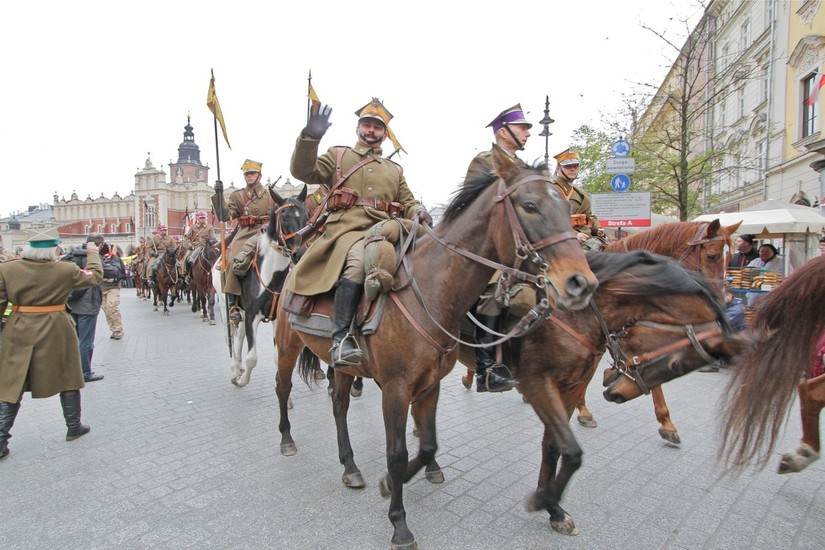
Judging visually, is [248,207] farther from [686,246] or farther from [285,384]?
[686,246]

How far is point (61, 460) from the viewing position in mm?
4641

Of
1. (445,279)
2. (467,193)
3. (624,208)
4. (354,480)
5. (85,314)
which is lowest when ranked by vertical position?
(354,480)

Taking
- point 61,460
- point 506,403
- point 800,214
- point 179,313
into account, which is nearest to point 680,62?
point 800,214

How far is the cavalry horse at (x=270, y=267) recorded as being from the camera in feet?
20.4

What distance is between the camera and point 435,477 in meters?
4.14

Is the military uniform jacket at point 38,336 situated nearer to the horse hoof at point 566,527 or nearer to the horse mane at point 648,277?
the horse hoof at point 566,527

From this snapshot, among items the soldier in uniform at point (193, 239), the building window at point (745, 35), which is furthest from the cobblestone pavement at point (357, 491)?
the building window at point (745, 35)

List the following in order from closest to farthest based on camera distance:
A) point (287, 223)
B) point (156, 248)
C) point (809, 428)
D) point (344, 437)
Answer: point (809, 428)
point (344, 437)
point (287, 223)
point (156, 248)

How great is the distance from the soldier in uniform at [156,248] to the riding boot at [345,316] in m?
17.5

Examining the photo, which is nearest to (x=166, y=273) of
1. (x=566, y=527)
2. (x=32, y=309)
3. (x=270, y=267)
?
(x=270, y=267)

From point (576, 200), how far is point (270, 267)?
380cm

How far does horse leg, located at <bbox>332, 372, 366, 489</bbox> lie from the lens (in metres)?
4.06

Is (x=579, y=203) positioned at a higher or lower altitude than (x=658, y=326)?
higher

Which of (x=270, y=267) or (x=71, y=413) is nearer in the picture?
(x=71, y=413)
